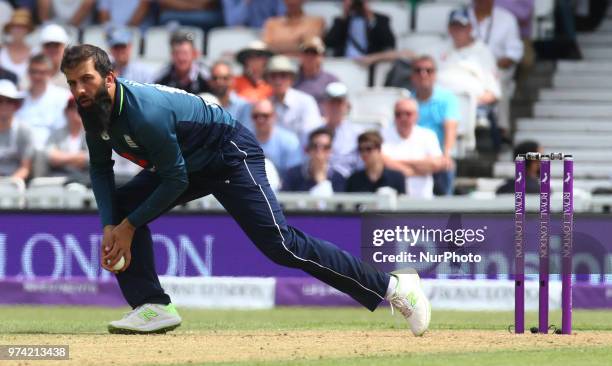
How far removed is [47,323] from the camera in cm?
996

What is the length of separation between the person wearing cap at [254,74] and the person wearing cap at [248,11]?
5.22ft

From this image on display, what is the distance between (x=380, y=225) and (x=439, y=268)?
483 millimetres

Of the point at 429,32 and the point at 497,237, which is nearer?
the point at 497,237

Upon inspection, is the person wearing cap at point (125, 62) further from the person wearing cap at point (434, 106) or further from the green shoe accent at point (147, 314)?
the green shoe accent at point (147, 314)

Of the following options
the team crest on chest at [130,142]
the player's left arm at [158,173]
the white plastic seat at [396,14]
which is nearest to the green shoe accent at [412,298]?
the player's left arm at [158,173]

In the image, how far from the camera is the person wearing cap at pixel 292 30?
16.5 metres

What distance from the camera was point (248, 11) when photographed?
17438 mm

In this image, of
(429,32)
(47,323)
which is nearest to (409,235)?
(47,323)

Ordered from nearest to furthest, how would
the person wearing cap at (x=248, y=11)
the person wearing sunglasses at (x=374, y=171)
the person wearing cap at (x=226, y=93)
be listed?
the person wearing sunglasses at (x=374, y=171)
the person wearing cap at (x=226, y=93)
the person wearing cap at (x=248, y=11)

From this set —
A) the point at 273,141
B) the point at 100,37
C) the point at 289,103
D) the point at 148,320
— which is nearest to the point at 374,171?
the point at 273,141

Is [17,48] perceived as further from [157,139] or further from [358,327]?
[157,139]

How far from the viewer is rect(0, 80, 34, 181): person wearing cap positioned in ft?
47.3

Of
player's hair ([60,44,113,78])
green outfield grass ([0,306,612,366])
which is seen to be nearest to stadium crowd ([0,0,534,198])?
green outfield grass ([0,306,612,366])

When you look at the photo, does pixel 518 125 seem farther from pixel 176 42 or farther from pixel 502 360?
pixel 502 360
